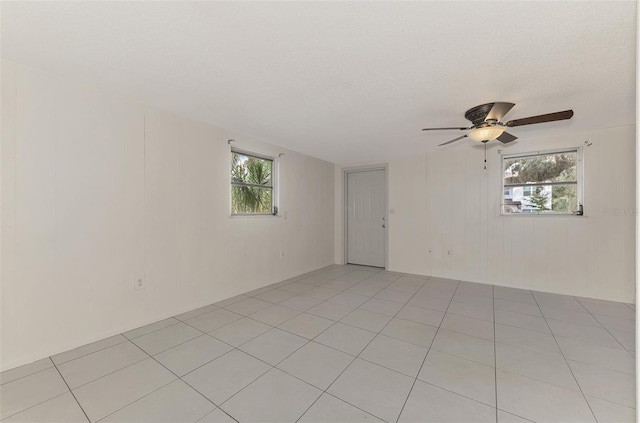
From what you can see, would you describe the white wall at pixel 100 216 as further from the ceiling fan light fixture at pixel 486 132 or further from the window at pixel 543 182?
the window at pixel 543 182

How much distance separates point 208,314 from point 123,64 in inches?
102

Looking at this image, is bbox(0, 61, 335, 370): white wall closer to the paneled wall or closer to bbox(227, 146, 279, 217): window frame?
bbox(227, 146, 279, 217): window frame

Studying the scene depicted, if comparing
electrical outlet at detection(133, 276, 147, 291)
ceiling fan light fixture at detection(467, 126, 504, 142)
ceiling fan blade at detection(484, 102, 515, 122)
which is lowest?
electrical outlet at detection(133, 276, 147, 291)

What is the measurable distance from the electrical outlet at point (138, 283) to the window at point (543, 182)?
5.23 m

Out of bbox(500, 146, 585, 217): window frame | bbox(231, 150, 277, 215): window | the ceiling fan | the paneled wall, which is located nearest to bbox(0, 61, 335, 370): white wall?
bbox(231, 150, 277, 215): window

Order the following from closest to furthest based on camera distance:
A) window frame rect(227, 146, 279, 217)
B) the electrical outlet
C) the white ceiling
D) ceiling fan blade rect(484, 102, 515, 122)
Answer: the white ceiling < ceiling fan blade rect(484, 102, 515, 122) < the electrical outlet < window frame rect(227, 146, 279, 217)

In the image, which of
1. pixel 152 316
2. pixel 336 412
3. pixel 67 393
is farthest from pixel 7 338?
pixel 336 412

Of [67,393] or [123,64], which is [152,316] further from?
[123,64]

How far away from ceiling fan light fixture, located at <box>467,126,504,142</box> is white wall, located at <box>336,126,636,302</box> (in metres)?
1.49

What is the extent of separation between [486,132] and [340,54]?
6.49 feet

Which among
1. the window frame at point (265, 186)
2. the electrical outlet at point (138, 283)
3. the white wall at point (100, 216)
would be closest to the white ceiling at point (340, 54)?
the white wall at point (100, 216)

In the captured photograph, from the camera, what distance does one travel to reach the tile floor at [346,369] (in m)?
1.52

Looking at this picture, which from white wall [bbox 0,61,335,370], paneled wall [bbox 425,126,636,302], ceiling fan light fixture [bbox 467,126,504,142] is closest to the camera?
white wall [bbox 0,61,335,370]

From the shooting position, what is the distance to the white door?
18.0 ft
